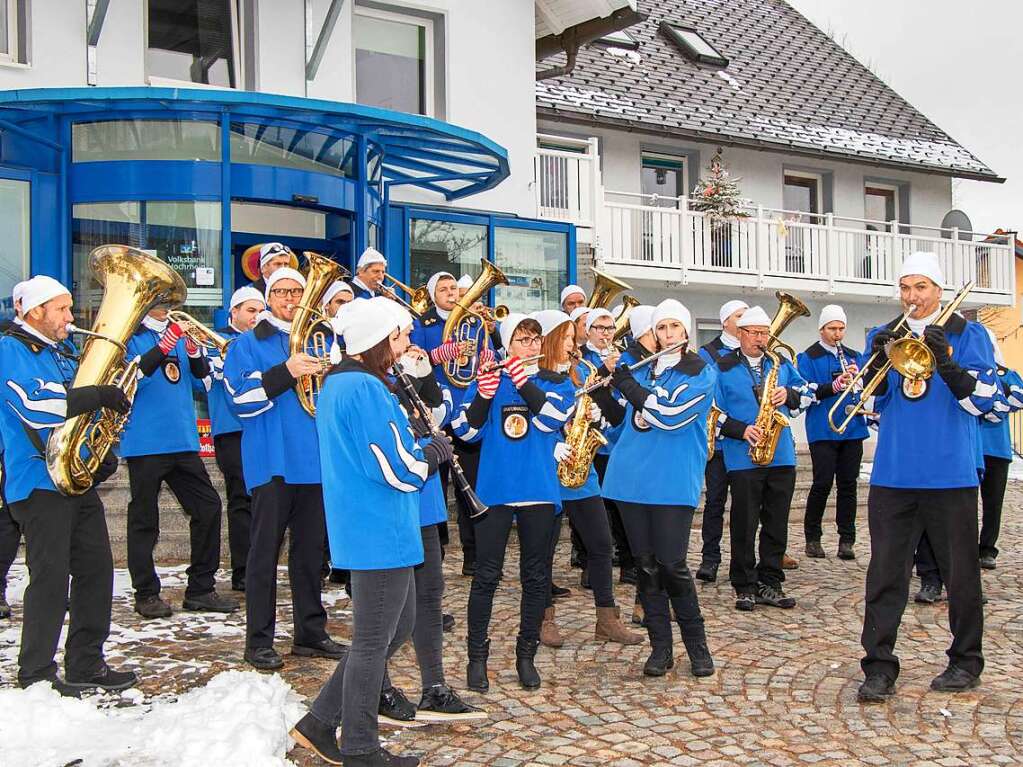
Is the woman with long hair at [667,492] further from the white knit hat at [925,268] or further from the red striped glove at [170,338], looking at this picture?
the red striped glove at [170,338]

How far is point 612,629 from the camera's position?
22.1 feet

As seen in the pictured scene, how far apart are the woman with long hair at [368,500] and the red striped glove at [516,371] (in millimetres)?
1176

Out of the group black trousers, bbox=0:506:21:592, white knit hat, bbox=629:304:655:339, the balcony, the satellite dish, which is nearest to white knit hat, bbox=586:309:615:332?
white knit hat, bbox=629:304:655:339

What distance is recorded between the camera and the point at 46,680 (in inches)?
213

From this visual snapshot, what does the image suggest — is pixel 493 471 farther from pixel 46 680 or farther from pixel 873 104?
pixel 873 104

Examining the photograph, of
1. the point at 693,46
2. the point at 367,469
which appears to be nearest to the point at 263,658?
the point at 367,469

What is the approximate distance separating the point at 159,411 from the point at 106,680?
216 centimetres

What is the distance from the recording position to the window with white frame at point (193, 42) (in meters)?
12.3

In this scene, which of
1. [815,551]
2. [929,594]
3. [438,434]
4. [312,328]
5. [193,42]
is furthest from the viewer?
[193,42]

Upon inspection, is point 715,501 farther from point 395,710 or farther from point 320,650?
point 395,710

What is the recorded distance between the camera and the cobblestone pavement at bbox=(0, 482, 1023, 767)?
15.9 ft

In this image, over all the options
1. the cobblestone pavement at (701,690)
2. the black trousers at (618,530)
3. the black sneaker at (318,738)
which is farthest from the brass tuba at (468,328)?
the black sneaker at (318,738)

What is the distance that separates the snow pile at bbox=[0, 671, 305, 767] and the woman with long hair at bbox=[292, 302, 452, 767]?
0.33 metres

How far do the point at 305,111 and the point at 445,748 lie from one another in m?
7.19
